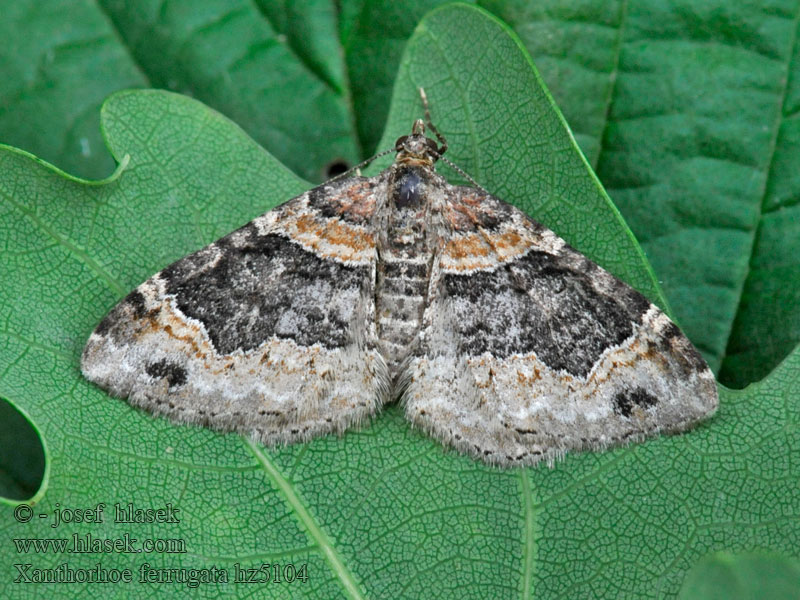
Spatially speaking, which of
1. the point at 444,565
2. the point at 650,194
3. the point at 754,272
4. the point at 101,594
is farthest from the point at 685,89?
the point at 101,594

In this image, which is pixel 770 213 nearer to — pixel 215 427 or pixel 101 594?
pixel 215 427

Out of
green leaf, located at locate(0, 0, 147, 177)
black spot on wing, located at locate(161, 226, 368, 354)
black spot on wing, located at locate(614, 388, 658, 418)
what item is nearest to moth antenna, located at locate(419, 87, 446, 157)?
black spot on wing, located at locate(161, 226, 368, 354)

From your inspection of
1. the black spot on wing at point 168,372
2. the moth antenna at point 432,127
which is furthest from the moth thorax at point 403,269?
the black spot on wing at point 168,372

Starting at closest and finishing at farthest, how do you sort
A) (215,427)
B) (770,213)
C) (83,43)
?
1. (215,427)
2. (770,213)
3. (83,43)

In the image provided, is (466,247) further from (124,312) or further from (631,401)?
(124,312)

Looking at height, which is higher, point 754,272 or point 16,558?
point 754,272

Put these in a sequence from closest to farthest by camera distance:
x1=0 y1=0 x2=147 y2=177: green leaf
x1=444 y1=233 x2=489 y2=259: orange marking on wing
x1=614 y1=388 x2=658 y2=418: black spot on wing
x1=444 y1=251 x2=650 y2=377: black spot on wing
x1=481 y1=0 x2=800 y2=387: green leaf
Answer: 1. x1=614 y1=388 x2=658 y2=418: black spot on wing
2. x1=444 y1=251 x2=650 y2=377: black spot on wing
3. x1=444 y1=233 x2=489 y2=259: orange marking on wing
4. x1=481 y1=0 x2=800 y2=387: green leaf
5. x1=0 y1=0 x2=147 y2=177: green leaf

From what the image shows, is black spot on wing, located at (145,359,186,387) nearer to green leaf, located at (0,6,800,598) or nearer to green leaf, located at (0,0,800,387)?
green leaf, located at (0,6,800,598)
